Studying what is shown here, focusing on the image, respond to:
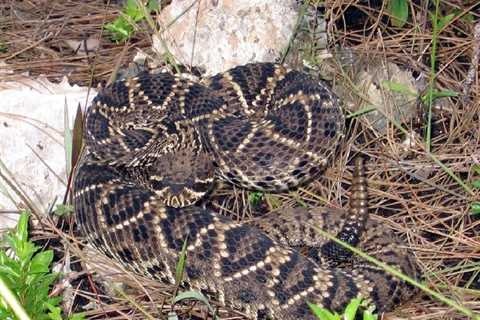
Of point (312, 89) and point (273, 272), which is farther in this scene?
point (312, 89)

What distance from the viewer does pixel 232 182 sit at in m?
5.04

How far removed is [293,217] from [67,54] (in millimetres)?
2442

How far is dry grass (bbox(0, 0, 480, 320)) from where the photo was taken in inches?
171

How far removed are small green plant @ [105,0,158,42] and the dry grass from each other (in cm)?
10

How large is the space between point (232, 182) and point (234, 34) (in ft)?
4.03

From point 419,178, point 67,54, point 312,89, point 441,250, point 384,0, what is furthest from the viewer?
point 67,54

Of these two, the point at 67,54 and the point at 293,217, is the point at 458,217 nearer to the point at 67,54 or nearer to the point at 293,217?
the point at 293,217

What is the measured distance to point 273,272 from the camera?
4133mm

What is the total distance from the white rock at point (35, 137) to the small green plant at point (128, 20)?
2.00 ft

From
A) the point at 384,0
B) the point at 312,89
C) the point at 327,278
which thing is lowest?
the point at 327,278

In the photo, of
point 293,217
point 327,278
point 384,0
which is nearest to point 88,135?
point 293,217

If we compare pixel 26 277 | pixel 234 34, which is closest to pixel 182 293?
pixel 26 277

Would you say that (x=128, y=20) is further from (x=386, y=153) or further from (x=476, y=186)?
(x=476, y=186)

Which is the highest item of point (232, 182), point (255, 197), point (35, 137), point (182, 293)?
point (35, 137)
